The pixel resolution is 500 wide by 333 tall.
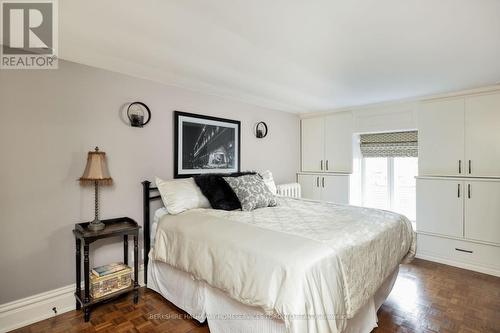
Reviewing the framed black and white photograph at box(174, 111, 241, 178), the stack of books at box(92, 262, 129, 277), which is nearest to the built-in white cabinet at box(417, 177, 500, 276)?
the framed black and white photograph at box(174, 111, 241, 178)

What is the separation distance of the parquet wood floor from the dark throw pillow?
1.03 m

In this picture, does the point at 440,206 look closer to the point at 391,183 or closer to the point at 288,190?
the point at 391,183

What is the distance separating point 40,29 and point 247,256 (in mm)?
2120

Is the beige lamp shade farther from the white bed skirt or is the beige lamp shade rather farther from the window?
the window

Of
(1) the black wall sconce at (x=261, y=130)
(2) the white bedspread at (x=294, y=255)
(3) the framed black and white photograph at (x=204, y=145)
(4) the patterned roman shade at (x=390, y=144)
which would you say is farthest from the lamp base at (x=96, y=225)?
(4) the patterned roman shade at (x=390, y=144)

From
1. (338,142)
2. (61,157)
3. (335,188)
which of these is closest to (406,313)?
(335,188)

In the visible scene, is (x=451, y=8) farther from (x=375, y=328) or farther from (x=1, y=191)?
(x=1, y=191)

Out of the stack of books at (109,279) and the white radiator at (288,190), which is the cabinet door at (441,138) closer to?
the white radiator at (288,190)

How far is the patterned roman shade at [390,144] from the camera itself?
3.80 m

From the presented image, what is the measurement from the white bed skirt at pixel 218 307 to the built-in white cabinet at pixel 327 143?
2.32 m

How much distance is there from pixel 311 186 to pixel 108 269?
134 inches

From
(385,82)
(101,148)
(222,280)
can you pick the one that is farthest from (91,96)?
(385,82)

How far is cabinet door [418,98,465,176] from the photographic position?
3332mm

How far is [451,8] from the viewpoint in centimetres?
154
